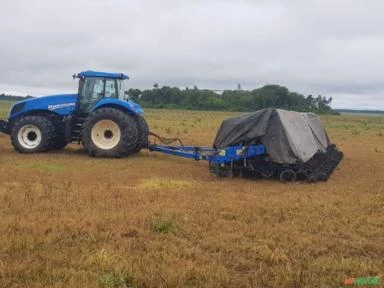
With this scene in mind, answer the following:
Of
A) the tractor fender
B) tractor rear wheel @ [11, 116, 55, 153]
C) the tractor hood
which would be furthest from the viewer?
the tractor hood

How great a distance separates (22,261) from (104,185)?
468 cm

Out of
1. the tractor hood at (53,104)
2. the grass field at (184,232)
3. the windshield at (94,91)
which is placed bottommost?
the grass field at (184,232)

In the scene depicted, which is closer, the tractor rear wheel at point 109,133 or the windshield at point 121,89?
the tractor rear wheel at point 109,133

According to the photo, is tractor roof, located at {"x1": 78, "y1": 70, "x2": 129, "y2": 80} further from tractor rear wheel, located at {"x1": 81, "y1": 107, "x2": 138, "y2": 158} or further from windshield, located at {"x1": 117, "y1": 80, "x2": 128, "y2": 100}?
tractor rear wheel, located at {"x1": 81, "y1": 107, "x2": 138, "y2": 158}

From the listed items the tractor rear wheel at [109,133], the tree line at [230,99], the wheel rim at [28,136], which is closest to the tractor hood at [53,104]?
the wheel rim at [28,136]

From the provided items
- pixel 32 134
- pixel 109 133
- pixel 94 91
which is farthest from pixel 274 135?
pixel 32 134

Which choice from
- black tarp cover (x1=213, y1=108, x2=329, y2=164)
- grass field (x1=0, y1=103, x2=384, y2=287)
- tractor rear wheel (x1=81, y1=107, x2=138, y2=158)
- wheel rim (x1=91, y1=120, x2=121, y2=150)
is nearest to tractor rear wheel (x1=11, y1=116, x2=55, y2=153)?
tractor rear wheel (x1=81, y1=107, x2=138, y2=158)

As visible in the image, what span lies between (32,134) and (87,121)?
2104 millimetres

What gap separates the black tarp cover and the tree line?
79.7 m

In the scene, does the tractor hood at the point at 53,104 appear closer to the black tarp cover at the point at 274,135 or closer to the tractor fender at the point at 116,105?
the tractor fender at the point at 116,105

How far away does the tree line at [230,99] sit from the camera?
95.0 metres

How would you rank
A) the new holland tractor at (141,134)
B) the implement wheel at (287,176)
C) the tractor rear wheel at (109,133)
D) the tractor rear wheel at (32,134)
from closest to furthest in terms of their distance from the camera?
the implement wheel at (287,176) < the new holland tractor at (141,134) < the tractor rear wheel at (109,133) < the tractor rear wheel at (32,134)

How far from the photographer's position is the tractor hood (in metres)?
15.1

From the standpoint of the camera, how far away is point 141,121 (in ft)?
48.8
